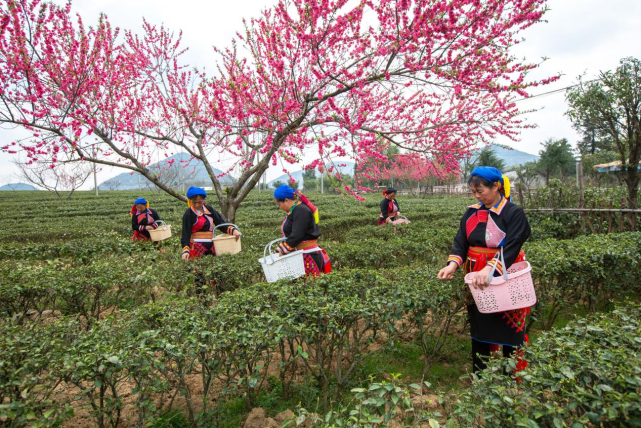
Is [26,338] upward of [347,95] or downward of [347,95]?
downward

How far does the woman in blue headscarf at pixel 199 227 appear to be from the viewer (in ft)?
14.7

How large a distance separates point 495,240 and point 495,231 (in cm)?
6

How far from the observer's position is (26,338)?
76.2 inches

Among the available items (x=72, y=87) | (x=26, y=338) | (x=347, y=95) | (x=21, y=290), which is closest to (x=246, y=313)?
(x=26, y=338)

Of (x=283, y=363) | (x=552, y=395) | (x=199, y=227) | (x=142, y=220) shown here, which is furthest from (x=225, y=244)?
(x=552, y=395)

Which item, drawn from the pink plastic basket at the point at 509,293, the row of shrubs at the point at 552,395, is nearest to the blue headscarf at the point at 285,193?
the pink plastic basket at the point at 509,293

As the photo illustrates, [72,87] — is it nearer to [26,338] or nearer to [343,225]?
[26,338]

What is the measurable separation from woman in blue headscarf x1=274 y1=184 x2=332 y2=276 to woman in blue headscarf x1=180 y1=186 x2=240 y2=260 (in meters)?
1.22

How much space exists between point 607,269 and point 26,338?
514 centimetres

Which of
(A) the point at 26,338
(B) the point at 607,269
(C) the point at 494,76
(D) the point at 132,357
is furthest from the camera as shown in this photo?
(C) the point at 494,76

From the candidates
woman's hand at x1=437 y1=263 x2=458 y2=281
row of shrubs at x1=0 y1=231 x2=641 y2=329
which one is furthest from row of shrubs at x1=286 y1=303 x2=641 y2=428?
row of shrubs at x1=0 y1=231 x2=641 y2=329

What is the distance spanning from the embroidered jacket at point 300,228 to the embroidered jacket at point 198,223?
1.40 meters

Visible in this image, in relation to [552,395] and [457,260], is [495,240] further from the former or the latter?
[552,395]

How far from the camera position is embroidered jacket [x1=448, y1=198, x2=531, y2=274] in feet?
7.55
